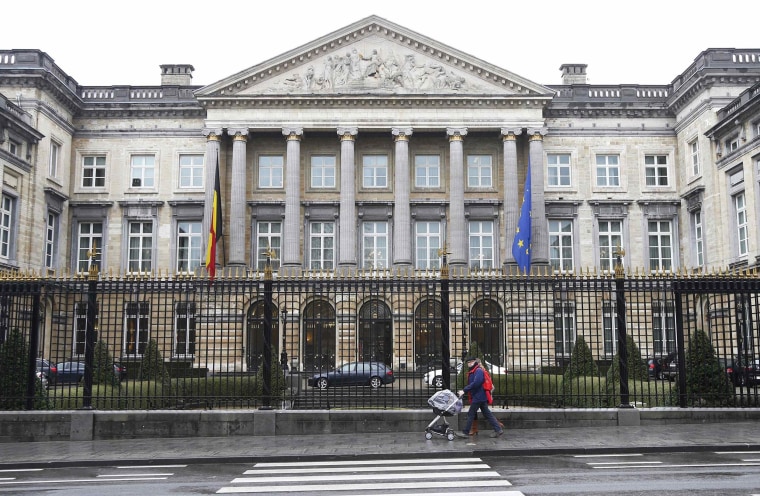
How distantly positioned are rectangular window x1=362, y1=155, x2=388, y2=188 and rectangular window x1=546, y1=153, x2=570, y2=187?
37.1 ft

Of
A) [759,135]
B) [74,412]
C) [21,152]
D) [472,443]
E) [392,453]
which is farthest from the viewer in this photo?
[21,152]

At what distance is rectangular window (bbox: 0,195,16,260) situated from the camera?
43.0m

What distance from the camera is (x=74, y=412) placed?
17.7 meters

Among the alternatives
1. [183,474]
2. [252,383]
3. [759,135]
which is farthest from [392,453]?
[759,135]

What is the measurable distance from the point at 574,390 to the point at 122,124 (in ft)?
134

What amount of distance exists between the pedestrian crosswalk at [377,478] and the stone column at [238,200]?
117ft

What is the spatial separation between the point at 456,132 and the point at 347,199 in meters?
8.53

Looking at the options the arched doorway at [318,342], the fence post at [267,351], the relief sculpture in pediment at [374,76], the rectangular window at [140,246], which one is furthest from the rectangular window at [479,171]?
the fence post at [267,351]

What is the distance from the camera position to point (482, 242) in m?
51.6

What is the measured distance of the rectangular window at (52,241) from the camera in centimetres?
4912

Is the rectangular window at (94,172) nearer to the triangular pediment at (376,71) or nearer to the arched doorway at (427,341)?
the triangular pediment at (376,71)

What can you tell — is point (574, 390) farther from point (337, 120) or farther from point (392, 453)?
point (337, 120)

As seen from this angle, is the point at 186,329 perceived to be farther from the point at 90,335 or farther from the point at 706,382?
the point at 706,382

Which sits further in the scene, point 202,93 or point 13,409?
point 202,93
